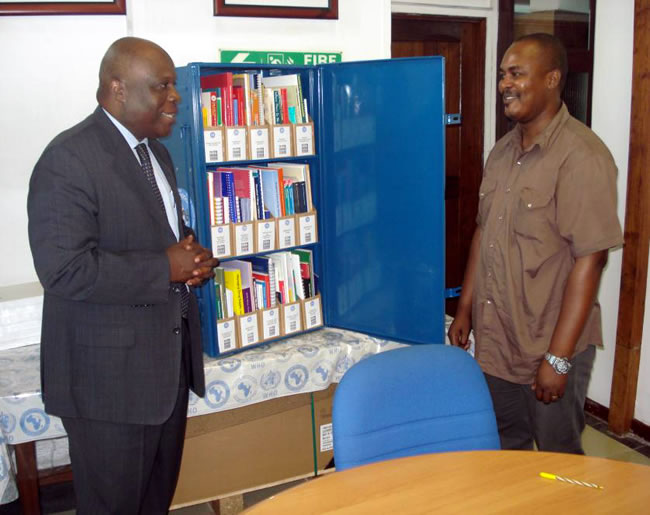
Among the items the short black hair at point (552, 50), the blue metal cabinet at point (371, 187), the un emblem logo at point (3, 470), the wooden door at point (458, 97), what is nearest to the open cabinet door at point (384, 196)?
the blue metal cabinet at point (371, 187)

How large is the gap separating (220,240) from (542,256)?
44.2 inches

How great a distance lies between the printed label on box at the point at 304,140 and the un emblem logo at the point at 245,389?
2.95 feet

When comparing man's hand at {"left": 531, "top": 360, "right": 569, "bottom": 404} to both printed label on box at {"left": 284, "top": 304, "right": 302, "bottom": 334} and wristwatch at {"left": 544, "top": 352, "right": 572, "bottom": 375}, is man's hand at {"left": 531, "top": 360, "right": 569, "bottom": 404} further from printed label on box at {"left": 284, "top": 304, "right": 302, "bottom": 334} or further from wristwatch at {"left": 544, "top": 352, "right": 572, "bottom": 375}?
printed label on box at {"left": 284, "top": 304, "right": 302, "bottom": 334}

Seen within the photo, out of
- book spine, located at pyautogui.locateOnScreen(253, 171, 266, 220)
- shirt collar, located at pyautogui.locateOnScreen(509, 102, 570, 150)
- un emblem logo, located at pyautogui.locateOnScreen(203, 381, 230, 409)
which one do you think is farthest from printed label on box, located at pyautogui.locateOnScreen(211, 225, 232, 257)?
shirt collar, located at pyautogui.locateOnScreen(509, 102, 570, 150)

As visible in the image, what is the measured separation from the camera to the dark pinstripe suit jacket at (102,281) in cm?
170

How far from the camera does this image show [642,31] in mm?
2951

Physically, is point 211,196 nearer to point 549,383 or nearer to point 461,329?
point 461,329

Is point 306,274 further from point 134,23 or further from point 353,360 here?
point 134,23

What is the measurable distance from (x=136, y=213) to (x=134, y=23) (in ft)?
3.74

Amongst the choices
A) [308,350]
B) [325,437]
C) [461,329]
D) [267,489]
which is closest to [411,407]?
[461,329]

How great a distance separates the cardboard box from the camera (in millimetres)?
2520

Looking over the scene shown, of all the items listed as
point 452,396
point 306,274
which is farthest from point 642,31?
point 452,396

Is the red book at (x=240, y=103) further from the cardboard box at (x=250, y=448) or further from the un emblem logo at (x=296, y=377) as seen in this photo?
the cardboard box at (x=250, y=448)

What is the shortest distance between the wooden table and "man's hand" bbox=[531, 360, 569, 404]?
524 millimetres
